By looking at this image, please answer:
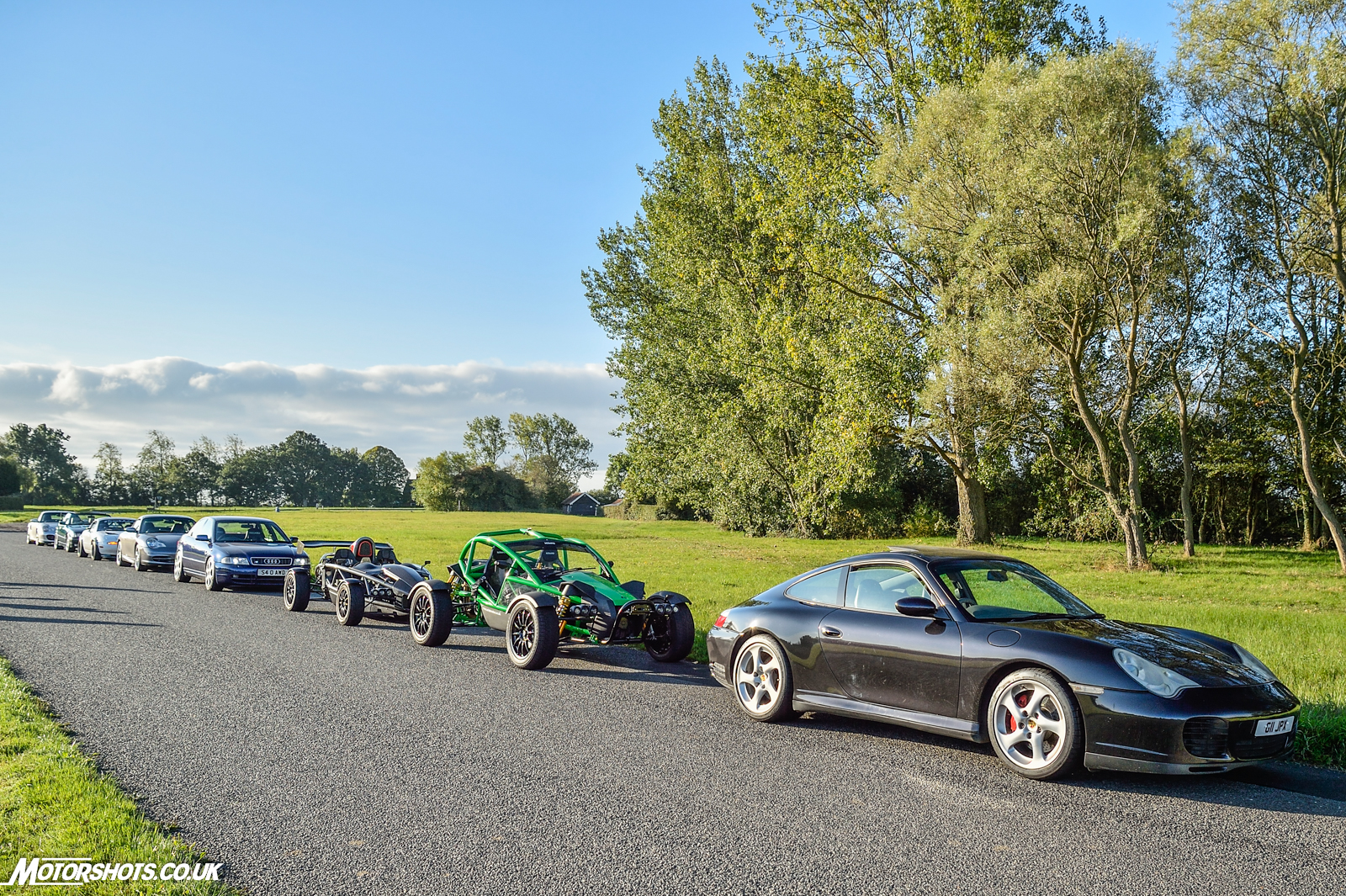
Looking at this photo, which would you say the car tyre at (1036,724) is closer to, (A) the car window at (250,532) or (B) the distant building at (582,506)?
(A) the car window at (250,532)

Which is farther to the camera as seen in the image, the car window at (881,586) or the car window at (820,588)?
the car window at (820,588)

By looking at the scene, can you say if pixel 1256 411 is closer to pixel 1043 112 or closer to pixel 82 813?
pixel 1043 112

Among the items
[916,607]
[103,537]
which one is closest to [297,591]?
[916,607]

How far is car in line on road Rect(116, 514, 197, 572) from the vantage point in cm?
2080

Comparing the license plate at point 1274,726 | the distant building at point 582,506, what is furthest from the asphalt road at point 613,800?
the distant building at point 582,506

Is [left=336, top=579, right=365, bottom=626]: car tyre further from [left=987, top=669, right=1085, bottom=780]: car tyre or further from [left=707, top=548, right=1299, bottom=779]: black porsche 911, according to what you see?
[left=987, top=669, right=1085, bottom=780]: car tyre

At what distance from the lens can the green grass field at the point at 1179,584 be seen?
832cm

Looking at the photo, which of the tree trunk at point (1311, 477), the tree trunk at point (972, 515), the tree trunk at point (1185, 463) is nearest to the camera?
the tree trunk at point (1311, 477)

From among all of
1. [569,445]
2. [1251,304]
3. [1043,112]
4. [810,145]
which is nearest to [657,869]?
[1043,112]

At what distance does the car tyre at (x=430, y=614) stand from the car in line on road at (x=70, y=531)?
23.5 m

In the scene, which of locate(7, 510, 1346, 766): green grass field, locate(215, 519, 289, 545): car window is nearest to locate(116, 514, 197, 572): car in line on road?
locate(215, 519, 289, 545): car window

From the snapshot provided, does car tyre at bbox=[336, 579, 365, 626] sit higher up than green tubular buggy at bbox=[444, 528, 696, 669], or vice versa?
green tubular buggy at bbox=[444, 528, 696, 669]

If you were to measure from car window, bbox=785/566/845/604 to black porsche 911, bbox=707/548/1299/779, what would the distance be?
0.03 ft

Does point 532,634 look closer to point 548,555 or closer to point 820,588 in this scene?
point 548,555
